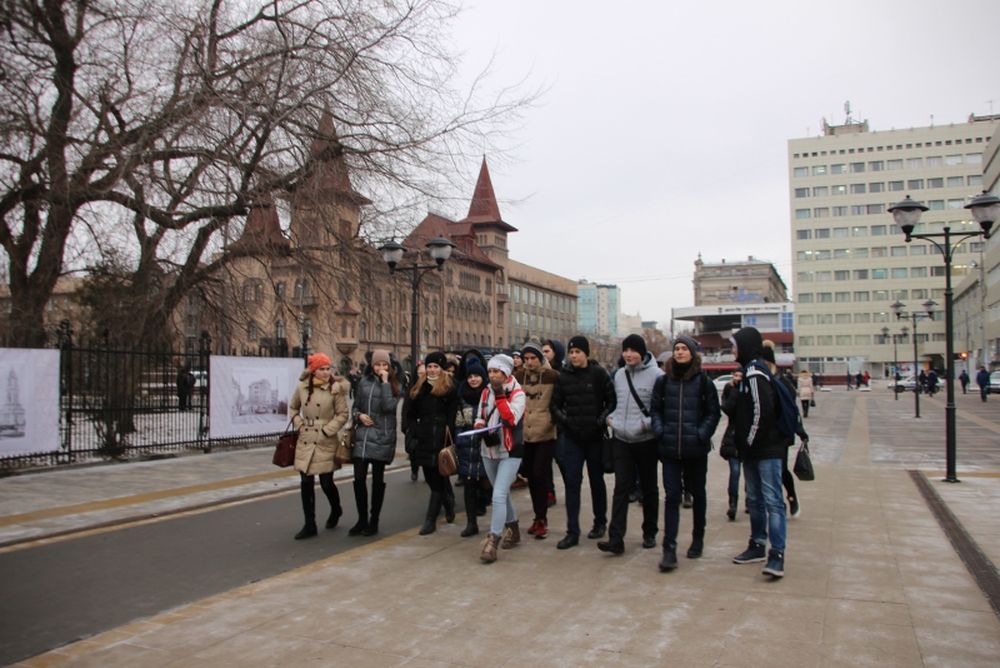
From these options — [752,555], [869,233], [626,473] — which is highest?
[869,233]

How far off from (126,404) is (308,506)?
8790 mm

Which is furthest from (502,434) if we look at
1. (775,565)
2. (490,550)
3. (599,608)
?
(775,565)

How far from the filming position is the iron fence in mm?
13297

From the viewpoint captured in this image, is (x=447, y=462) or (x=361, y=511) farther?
(x=361, y=511)

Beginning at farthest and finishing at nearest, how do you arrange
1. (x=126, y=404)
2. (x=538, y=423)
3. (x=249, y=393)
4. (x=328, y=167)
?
A: (x=249, y=393) < (x=328, y=167) < (x=126, y=404) < (x=538, y=423)

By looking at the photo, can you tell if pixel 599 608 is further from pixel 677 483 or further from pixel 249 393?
pixel 249 393

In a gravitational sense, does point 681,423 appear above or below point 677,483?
above

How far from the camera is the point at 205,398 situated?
16.3m

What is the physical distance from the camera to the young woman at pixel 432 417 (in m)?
7.88

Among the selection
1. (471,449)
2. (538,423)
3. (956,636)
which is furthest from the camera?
(471,449)

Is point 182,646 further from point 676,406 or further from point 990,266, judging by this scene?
point 990,266

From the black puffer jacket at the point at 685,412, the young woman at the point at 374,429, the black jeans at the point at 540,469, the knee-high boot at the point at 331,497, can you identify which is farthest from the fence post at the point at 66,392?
the black puffer jacket at the point at 685,412

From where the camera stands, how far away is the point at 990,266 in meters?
56.7

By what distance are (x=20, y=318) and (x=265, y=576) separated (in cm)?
1221
